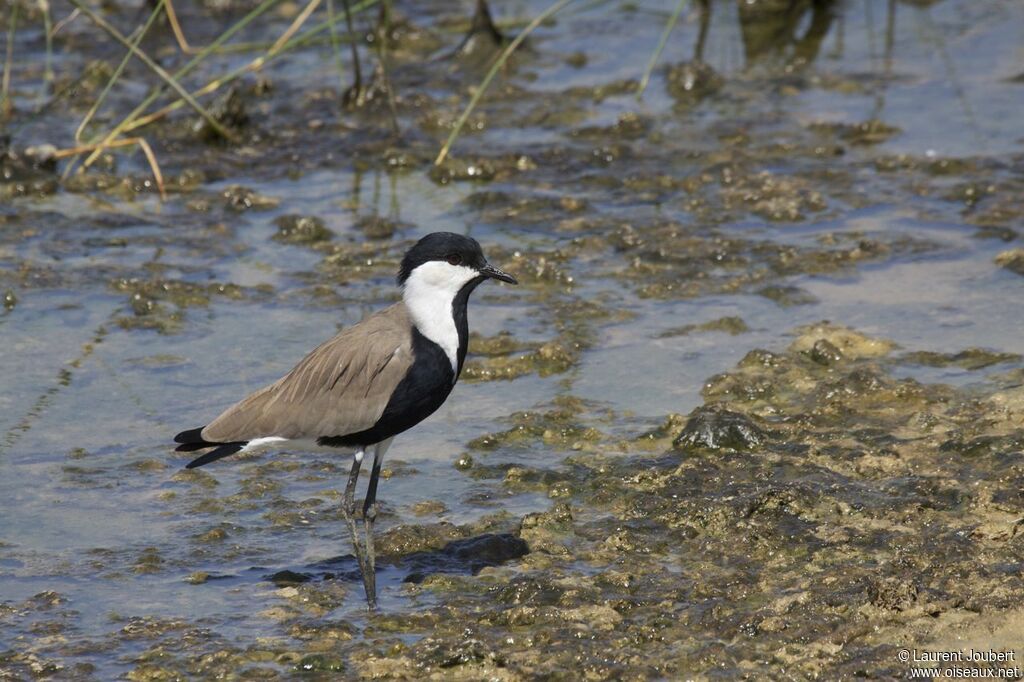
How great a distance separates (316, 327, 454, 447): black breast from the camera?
616 centimetres

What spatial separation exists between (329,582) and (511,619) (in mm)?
830

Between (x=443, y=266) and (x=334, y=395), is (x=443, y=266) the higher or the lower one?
the higher one

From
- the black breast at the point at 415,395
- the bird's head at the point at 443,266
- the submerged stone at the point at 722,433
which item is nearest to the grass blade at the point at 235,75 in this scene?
the bird's head at the point at 443,266

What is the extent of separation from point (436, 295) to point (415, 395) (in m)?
0.45

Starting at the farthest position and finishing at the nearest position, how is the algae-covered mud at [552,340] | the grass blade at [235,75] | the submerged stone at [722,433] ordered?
the grass blade at [235,75] → the submerged stone at [722,433] → the algae-covered mud at [552,340]

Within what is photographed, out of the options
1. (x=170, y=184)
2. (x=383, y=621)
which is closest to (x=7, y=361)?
(x=170, y=184)

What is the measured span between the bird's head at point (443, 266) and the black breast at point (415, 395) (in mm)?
250

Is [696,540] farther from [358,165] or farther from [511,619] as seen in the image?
[358,165]

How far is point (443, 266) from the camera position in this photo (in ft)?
21.0

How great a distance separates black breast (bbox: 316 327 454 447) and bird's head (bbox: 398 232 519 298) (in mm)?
250

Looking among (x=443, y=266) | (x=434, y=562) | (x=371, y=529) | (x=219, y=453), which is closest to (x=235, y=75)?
(x=443, y=266)

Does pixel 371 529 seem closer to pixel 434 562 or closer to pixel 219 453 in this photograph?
pixel 434 562

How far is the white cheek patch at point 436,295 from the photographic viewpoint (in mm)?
6320

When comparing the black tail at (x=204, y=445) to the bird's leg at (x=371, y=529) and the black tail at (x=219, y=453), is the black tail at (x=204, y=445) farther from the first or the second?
the bird's leg at (x=371, y=529)
